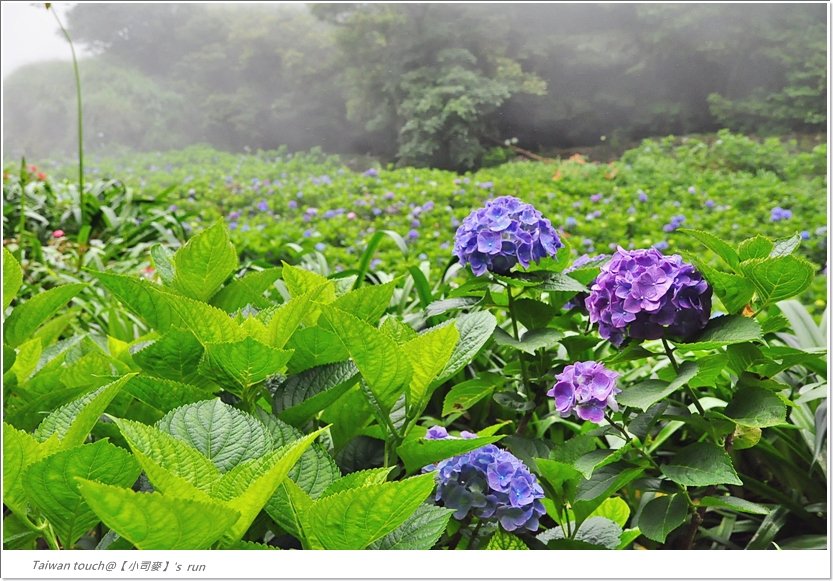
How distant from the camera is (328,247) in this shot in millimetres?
2977

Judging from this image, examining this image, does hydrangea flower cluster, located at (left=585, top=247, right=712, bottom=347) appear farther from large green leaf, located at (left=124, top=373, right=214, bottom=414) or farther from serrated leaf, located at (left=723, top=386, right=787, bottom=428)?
large green leaf, located at (left=124, top=373, right=214, bottom=414)

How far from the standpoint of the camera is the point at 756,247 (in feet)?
2.14

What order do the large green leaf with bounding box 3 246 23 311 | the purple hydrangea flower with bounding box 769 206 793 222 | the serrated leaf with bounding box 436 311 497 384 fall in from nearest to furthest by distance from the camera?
the serrated leaf with bounding box 436 311 497 384, the large green leaf with bounding box 3 246 23 311, the purple hydrangea flower with bounding box 769 206 793 222

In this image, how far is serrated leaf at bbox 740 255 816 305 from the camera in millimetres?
605

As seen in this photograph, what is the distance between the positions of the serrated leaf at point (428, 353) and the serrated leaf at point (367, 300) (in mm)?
108

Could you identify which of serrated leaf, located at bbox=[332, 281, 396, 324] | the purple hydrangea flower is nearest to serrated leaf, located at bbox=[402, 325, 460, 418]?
serrated leaf, located at bbox=[332, 281, 396, 324]

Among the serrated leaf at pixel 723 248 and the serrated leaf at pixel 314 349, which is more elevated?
the serrated leaf at pixel 723 248

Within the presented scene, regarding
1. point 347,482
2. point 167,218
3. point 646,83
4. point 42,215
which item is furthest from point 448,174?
point 347,482

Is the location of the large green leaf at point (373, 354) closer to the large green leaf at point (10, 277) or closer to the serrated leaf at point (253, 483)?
the serrated leaf at point (253, 483)

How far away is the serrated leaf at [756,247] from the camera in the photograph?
2.12 feet

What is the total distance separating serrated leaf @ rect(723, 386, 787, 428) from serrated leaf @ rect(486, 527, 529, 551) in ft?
0.68

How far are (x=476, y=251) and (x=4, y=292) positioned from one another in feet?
1.51

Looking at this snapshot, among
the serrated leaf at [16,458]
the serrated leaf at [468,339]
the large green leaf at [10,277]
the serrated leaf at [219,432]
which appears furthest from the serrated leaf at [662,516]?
the large green leaf at [10,277]

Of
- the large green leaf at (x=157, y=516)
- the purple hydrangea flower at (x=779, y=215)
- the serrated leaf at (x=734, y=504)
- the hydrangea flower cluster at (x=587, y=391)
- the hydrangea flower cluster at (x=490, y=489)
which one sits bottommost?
the purple hydrangea flower at (x=779, y=215)
